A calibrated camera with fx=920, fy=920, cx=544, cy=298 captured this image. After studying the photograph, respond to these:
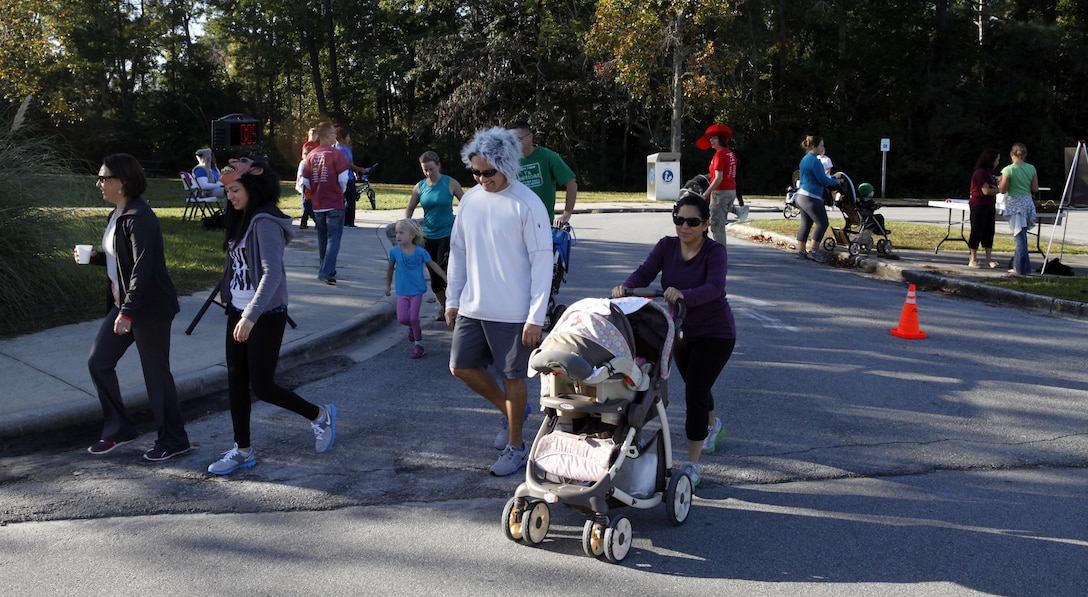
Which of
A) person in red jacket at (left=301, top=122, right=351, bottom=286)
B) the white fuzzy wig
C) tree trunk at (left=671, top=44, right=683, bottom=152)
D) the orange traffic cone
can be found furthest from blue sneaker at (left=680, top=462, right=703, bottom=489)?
tree trunk at (left=671, top=44, right=683, bottom=152)

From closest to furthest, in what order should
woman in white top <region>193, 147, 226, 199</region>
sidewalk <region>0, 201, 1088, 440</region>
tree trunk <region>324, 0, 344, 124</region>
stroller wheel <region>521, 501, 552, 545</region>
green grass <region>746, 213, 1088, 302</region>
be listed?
stroller wheel <region>521, 501, 552, 545</region> < sidewalk <region>0, 201, 1088, 440</region> < green grass <region>746, 213, 1088, 302</region> < woman in white top <region>193, 147, 226, 199</region> < tree trunk <region>324, 0, 344, 124</region>

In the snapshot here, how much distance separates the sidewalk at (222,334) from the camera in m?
6.54

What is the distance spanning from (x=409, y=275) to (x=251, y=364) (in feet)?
10.9

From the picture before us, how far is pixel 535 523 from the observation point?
4.40 metres

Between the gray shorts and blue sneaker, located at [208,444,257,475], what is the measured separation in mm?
1367

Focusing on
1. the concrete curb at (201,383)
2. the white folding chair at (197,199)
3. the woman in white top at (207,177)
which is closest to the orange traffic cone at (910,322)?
the concrete curb at (201,383)

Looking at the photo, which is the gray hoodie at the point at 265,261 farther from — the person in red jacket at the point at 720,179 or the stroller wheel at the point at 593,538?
the person in red jacket at the point at 720,179

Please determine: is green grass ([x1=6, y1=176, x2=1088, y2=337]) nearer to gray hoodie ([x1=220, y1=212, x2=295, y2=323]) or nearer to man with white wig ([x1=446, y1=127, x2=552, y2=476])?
gray hoodie ([x1=220, y1=212, x2=295, y2=323])

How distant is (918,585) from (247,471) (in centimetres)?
370

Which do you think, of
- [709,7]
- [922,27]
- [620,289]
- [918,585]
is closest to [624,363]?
[620,289]

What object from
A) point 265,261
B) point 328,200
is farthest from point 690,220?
point 328,200

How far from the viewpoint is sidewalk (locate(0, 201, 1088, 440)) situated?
257 inches

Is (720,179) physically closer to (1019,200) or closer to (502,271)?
(1019,200)

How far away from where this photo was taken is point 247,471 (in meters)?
5.46
